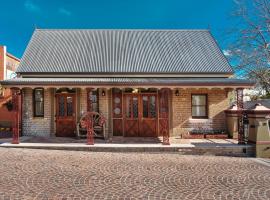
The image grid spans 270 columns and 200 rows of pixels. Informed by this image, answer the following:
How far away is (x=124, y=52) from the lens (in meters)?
17.4

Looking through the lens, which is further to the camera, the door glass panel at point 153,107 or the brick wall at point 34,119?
the door glass panel at point 153,107

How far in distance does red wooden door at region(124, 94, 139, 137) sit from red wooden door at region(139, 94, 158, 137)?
0.89 feet

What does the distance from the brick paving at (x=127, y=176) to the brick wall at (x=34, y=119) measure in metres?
3.99

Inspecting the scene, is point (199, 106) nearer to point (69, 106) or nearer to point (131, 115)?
point (131, 115)

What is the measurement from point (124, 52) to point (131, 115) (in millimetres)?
4495

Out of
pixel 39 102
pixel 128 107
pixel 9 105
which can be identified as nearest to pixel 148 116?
pixel 128 107

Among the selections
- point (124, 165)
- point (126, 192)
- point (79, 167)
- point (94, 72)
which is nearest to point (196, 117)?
point (94, 72)

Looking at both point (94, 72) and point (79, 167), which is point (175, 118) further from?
point (79, 167)

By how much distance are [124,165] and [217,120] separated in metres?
7.71

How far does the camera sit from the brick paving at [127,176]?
6.15 meters

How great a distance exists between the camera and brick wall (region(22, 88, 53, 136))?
14.9 metres

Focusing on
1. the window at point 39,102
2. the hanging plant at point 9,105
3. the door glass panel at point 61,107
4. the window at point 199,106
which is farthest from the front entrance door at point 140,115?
the hanging plant at point 9,105

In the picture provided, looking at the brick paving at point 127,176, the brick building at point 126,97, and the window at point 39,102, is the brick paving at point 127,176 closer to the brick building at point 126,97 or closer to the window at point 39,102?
the brick building at point 126,97

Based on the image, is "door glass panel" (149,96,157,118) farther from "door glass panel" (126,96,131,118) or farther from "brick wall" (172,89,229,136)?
"door glass panel" (126,96,131,118)
